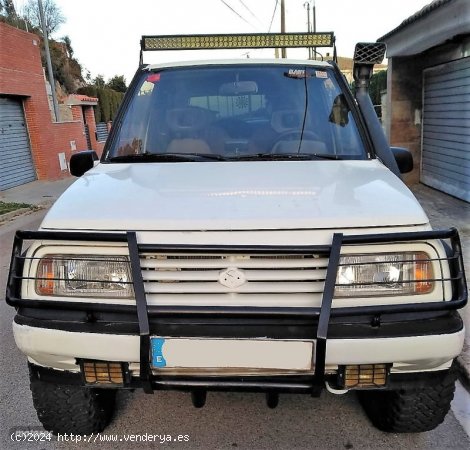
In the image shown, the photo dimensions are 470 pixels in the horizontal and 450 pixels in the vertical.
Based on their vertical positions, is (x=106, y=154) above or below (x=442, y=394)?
above

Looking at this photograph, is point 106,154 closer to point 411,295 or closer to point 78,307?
point 78,307

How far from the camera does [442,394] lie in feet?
7.64

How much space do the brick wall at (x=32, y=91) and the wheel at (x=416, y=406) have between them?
1264 centimetres

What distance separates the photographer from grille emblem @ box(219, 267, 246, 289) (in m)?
1.99

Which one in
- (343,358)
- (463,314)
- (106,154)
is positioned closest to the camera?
(343,358)

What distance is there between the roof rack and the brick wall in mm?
10195

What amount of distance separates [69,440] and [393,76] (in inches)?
369

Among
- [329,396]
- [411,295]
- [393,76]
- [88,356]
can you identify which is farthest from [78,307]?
[393,76]

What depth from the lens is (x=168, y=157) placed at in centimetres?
299

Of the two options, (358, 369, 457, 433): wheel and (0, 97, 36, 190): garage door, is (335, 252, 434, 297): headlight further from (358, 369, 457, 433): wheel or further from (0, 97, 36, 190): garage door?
(0, 97, 36, 190): garage door

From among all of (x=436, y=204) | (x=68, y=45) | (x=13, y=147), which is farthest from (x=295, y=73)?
(x=68, y=45)

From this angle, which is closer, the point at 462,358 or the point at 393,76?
the point at 462,358

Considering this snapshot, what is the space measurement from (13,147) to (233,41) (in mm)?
11096

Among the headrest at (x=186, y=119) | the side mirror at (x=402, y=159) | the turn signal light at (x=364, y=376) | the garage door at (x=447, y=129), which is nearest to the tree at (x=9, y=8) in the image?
the garage door at (x=447, y=129)
